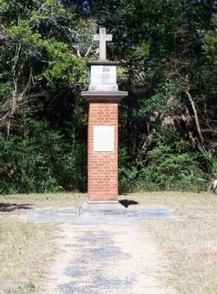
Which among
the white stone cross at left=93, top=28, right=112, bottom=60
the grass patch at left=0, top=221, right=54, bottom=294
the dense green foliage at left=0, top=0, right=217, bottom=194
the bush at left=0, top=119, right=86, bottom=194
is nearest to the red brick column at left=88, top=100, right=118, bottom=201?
the white stone cross at left=93, top=28, right=112, bottom=60

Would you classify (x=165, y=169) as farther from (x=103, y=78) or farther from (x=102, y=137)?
(x=103, y=78)

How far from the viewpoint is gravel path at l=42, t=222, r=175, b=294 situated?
651cm

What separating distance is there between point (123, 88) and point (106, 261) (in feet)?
39.8

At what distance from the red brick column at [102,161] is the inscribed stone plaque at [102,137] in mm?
63

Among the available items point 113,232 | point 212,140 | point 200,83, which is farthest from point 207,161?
point 113,232

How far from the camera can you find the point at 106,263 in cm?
773

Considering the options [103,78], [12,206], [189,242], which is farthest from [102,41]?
[189,242]

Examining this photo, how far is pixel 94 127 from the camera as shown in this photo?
42.9 feet

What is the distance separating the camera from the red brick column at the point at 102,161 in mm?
13070

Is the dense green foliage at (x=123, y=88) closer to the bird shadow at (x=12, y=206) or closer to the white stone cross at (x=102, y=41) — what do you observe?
the bird shadow at (x=12, y=206)

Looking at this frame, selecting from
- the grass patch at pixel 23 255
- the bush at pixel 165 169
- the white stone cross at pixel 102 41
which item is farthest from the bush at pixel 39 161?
the grass patch at pixel 23 255

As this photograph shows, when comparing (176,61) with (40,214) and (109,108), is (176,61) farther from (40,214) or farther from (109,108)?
(40,214)

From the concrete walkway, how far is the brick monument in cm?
170

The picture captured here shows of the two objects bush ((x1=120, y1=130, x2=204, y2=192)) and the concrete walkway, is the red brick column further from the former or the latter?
bush ((x1=120, y1=130, x2=204, y2=192))
